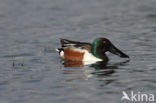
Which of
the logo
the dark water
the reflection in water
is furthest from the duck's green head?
the logo

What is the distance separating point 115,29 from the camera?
15.4 meters

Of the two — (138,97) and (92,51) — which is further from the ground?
(92,51)

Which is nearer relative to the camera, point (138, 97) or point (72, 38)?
point (138, 97)

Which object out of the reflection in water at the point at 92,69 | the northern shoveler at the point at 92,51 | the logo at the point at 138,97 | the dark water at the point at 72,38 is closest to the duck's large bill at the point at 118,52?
the northern shoveler at the point at 92,51

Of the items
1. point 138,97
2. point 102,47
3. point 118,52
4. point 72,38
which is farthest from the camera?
point 72,38

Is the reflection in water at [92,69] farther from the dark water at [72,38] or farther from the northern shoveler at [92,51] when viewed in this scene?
the northern shoveler at [92,51]

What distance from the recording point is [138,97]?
741 cm

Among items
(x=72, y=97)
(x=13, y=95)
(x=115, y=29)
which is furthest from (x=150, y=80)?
(x=115, y=29)

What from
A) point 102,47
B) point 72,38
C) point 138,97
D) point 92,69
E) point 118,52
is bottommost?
point 138,97

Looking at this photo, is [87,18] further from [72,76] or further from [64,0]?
[72,76]

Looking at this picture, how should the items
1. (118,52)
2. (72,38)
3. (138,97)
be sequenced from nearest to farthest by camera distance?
(138,97), (118,52), (72,38)

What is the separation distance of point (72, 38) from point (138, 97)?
7009 mm

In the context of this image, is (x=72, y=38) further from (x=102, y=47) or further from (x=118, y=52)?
(x=118, y=52)

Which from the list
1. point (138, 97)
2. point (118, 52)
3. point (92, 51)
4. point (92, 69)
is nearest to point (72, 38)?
point (92, 51)
